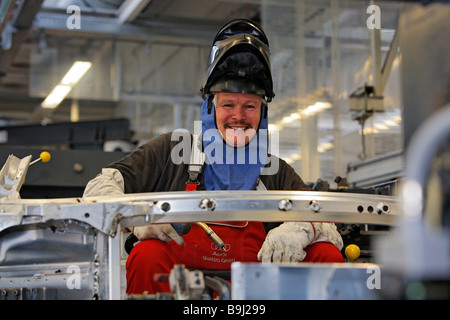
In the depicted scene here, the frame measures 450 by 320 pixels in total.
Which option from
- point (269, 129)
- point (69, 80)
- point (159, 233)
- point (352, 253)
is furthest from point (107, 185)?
point (69, 80)

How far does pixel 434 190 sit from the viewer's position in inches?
36.0

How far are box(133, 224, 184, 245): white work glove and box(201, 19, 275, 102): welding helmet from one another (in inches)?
30.9

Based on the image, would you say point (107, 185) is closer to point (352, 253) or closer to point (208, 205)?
point (208, 205)

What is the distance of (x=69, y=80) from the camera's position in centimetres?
880

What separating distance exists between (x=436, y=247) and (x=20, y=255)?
1.39 meters

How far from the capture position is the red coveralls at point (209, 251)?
2.22m

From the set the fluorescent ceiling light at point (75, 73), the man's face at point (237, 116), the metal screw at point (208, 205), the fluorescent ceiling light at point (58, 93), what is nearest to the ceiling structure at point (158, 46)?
the fluorescent ceiling light at point (58, 93)

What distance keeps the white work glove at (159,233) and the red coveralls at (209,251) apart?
22mm

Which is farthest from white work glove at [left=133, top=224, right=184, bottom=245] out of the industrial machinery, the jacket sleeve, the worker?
the industrial machinery

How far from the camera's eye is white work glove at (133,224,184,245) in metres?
2.17

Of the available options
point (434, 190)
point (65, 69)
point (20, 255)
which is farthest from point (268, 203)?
point (65, 69)

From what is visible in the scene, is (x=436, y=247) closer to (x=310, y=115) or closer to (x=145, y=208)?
(x=145, y=208)

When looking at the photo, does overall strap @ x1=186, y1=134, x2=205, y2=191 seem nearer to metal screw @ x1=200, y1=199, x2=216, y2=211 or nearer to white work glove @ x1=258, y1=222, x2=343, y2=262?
white work glove @ x1=258, y1=222, x2=343, y2=262

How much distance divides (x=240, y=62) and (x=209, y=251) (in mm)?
748
